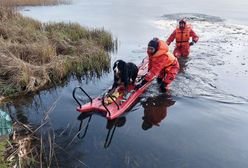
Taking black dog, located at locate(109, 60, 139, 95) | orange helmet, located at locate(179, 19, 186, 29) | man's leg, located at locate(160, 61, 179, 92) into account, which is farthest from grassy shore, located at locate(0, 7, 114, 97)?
orange helmet, located at locate(179, 19, 186, 29)

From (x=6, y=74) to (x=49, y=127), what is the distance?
8.74 feet

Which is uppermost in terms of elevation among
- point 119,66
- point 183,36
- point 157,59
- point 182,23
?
point 182,23

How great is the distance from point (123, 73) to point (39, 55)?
132 inches

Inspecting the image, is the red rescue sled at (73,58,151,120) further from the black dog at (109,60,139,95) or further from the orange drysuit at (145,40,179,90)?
the orange drysuit at (145,40,179,90)

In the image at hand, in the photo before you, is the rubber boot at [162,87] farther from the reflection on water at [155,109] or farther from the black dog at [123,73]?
the black dog at [123,73]

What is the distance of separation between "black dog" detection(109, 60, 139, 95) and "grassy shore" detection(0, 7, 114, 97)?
240cm

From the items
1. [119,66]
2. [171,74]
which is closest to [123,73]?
[119,66]

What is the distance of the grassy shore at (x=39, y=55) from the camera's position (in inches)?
344

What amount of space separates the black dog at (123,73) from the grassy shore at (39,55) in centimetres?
240

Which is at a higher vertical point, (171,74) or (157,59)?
(157,59)

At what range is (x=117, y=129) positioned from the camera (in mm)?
7262

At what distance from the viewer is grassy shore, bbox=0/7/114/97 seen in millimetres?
8727

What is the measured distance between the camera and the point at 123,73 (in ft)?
25.9

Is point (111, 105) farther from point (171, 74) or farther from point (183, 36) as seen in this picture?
point (183, 36)
